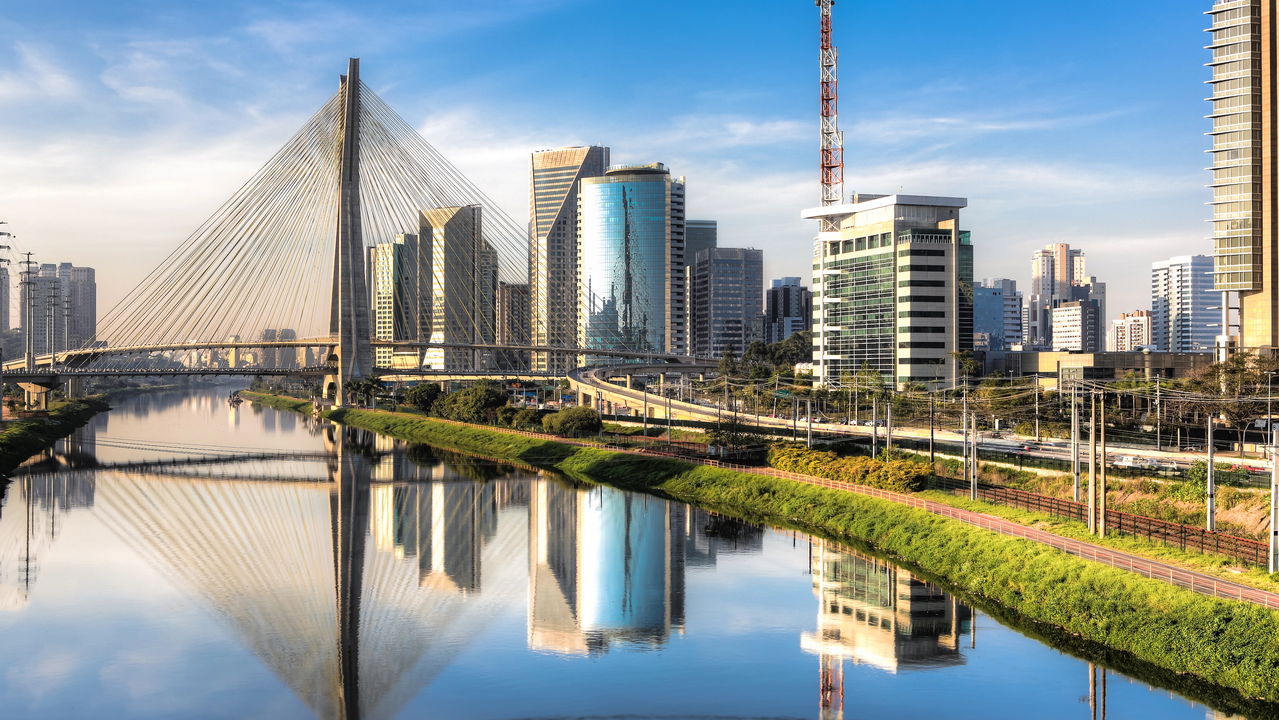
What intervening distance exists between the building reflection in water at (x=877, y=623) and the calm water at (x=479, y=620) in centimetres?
9

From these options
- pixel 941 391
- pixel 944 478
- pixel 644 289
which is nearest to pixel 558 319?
pixel 644 289

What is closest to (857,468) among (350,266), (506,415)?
(506,415)

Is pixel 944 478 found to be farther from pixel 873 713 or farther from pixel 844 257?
pixel 844 257

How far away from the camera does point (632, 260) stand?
168250mm

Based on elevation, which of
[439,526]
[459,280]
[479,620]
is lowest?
[479,620]

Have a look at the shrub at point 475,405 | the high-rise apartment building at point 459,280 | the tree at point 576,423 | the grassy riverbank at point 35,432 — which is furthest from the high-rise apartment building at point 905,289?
the high-rise apartment building at point 459,280

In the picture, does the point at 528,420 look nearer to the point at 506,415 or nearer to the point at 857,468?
the point at 506,415

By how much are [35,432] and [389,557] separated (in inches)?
2041

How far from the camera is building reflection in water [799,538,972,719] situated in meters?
26.6

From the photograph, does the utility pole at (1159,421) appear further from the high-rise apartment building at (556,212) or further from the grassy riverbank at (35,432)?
the high-rise apartment building at (556,212)

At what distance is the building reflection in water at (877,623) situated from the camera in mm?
26562

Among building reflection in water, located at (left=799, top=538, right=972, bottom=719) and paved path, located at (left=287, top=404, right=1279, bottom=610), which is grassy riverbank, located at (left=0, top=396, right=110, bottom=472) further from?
building reflection in water, located at (left=799, top=538, right=972, bottom=719)

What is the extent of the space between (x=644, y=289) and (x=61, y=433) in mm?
98019

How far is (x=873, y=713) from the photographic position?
23.2m
